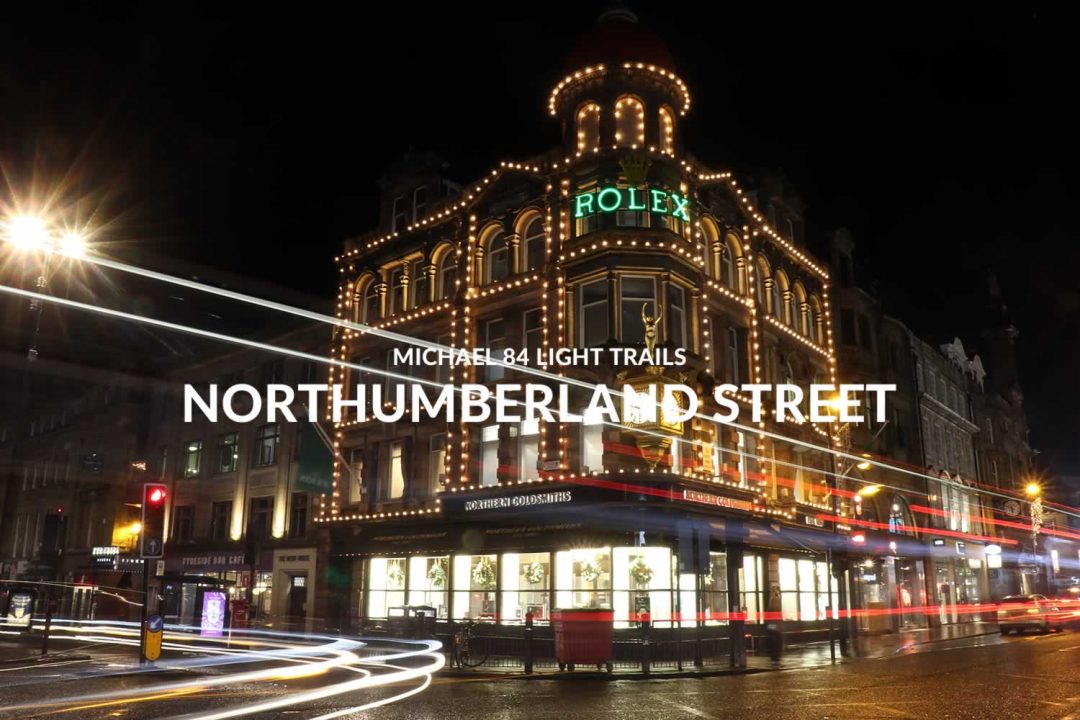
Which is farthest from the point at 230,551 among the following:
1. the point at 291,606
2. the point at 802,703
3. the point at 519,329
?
the point at 802,703

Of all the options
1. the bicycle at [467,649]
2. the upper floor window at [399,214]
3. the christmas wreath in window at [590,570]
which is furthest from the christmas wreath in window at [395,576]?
the upper floor window at [399,214]

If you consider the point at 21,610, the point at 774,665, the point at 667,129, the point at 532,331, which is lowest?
the point at 774,665

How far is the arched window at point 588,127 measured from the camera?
1148 inches

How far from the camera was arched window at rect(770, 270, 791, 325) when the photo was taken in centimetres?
3506

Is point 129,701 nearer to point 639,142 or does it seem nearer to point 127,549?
point 639,142

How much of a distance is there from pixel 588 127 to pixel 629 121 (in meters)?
1.38

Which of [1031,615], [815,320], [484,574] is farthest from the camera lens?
[815,320]

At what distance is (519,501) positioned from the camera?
2700 centimetres

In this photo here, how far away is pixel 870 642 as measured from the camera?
97.7 ft

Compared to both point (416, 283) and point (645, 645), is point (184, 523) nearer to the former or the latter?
point (416, 283)

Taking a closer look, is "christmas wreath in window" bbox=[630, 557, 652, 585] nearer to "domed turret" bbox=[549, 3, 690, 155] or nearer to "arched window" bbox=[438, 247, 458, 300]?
"arched window" bbox=[438, 247, 458, 300]

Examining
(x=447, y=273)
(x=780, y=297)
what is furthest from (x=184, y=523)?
(x=780, y=297)

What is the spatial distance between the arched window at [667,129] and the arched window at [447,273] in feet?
28.9

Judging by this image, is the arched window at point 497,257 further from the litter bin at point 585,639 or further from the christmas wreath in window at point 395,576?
the litter bin at point 585,639
